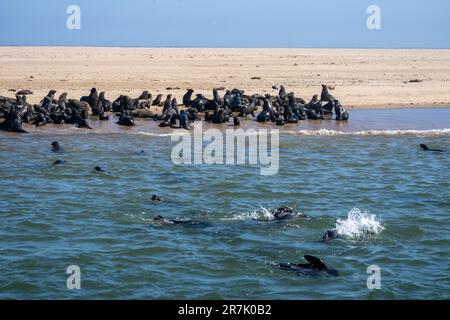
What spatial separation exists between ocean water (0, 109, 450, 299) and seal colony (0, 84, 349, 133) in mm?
1353

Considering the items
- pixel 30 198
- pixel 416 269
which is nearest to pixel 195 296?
pixel 416 269

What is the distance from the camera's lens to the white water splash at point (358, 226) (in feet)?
37.0

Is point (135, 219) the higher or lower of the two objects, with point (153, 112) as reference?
lower

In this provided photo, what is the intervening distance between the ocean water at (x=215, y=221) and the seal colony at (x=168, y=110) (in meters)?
1.35

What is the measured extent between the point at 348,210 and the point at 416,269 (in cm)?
295

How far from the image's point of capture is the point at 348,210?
12820mm

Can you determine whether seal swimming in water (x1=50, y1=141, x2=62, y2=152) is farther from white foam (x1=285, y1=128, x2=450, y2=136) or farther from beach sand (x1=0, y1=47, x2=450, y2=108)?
beach sand (x1=0, y1=47, x2=450, y2=108)

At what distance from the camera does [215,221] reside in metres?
11.9

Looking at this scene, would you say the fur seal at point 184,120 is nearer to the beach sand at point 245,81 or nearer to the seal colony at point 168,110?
the seal colony at point 168,110

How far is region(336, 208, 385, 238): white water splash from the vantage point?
1127 centimetres

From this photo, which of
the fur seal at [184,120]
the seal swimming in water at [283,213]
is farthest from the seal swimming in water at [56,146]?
the seal swimming in water at [283,213]

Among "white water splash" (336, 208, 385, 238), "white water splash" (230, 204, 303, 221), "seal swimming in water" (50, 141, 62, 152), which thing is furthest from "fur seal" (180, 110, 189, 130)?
"white water splash" (336, 208, 385, 238)

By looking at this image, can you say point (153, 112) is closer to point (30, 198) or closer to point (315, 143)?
point (315, 143)

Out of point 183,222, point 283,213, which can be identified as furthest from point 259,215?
point 183,222
